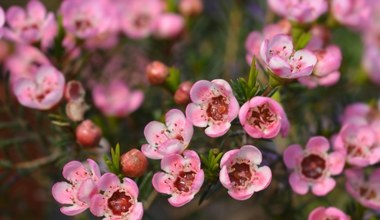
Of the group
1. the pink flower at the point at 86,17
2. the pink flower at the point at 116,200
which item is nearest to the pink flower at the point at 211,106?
the pink flower at the point at 116,200

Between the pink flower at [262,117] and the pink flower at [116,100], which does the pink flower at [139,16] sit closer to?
the pink flower at [116,100]

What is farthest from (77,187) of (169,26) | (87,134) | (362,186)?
(169,26)

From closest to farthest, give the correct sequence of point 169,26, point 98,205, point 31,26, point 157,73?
point 98,205 → point 157,73 → point 31,26 → point 169,26

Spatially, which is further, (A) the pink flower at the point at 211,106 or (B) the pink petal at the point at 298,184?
(B) the pink petal at the point at 298,184

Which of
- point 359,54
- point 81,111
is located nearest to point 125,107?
point 81,111

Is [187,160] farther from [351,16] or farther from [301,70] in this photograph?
[351,16]

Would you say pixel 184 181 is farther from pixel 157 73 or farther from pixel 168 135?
pixel 157 73
